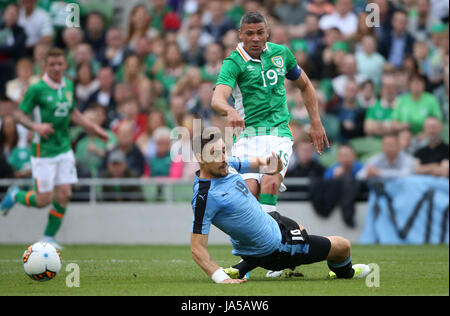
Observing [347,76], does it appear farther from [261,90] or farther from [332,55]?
[261,90]

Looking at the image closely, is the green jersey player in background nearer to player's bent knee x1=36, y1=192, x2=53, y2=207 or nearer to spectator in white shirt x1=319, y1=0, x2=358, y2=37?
player's bent knee x1=36, y1=192, x2=53, y2=207

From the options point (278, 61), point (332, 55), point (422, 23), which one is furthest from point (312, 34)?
point (278, 61)

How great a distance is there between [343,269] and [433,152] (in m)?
7.03

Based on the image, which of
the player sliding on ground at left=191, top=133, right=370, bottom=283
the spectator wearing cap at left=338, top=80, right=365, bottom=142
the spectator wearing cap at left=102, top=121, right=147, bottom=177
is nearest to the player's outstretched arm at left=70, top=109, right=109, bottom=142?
the spectator wearing cap at left=102, top=121, right=147, bottom=177

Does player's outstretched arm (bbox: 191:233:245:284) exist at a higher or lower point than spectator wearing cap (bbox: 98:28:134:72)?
lower

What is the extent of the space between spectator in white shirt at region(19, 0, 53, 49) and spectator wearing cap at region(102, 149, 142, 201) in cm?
534

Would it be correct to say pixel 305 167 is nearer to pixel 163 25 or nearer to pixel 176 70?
Result: pixel 176 70

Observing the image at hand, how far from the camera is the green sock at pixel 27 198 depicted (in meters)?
13.1

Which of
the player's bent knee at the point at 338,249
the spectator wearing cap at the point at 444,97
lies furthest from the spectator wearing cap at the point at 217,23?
the player's bent knee at the point at 338,249

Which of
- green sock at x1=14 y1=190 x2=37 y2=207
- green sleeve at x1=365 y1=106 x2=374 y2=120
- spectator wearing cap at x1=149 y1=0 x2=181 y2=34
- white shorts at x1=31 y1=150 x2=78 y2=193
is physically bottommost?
green sock at x1=14 y1=190 x2=37 y2=207

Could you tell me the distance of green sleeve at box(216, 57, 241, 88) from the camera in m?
8.33

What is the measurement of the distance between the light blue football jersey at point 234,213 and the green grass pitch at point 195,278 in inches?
15.6

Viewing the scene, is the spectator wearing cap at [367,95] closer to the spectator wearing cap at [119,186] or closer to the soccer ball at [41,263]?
the spectator wearing cap at [119,186]
